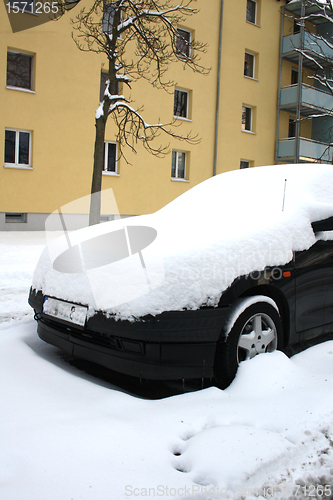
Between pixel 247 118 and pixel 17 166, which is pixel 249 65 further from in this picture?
pixel 17 166

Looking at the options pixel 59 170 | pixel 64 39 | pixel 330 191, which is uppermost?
pixel 64 39

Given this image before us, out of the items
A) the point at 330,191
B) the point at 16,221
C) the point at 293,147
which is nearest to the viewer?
the point at 330,191

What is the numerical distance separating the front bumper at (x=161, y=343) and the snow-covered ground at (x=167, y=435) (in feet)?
0.62

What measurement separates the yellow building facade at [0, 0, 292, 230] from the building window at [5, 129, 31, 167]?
0.11 ft

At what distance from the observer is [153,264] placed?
2434mm

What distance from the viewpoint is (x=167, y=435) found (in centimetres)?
210

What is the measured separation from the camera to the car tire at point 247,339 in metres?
2.54

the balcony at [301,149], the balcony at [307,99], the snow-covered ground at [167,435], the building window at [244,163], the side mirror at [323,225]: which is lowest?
the snow-covered ground at [167,435]

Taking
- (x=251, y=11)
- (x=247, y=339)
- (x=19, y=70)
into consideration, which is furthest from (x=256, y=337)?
(x=251, y=11)

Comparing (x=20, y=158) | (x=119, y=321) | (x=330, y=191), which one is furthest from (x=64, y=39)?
(x=119, y=321)

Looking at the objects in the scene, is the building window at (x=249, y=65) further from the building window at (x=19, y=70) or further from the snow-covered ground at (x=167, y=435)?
the snow-covered ground at (x=167, y=435)

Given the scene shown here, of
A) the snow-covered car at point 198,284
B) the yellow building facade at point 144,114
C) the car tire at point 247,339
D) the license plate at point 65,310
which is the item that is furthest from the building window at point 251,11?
the license plate at point 65,310

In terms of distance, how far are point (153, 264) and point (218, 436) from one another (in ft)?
3.17

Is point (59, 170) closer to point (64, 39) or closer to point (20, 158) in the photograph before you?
point (20, 158)
